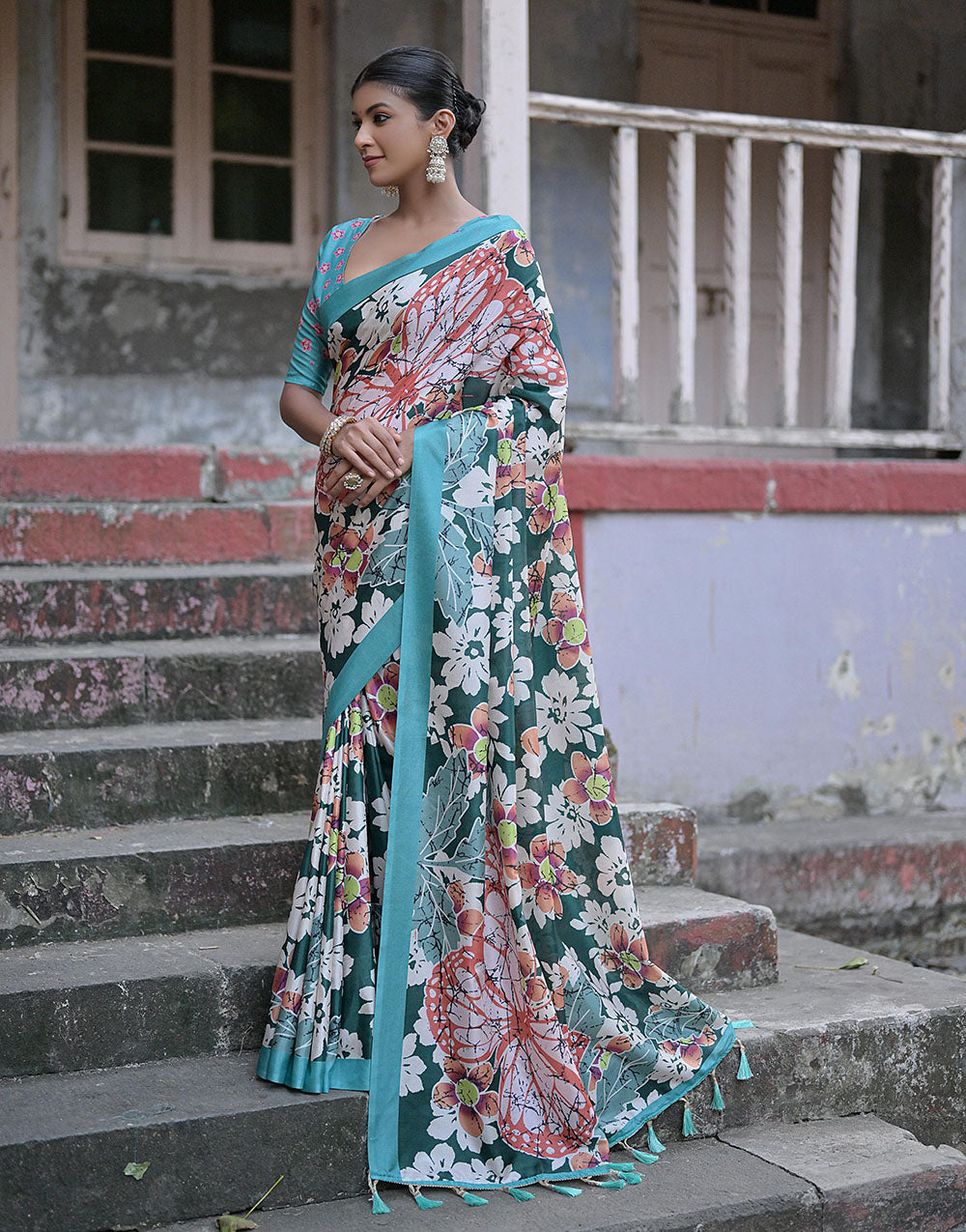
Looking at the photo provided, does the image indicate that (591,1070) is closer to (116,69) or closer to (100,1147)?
(100,1147)

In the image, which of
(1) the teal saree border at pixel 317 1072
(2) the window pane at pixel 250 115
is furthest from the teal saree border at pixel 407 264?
(2) the window pane at pixel 250 115

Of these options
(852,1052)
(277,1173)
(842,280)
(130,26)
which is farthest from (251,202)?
(277,1173)

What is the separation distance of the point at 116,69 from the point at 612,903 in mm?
4824

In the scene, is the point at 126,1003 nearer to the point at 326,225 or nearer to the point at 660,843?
the point at 660,843

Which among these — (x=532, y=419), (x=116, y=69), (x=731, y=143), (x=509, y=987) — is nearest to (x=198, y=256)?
A: (x=116, y=69)

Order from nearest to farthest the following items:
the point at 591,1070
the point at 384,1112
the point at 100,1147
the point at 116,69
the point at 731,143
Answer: the point at 100,1147 → the point at 384,1112 → the point at 591,1070 → the point at 731,143 → the point at 116,69

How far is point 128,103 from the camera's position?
6086 millimetres

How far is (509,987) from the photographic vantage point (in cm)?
253

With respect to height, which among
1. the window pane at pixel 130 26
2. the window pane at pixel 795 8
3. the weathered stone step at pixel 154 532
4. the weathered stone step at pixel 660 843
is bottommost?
the weathered stone step at pixel 660 843

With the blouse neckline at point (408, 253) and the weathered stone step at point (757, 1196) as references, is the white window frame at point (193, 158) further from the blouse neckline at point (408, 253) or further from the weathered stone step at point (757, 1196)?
the weathered stone step at point (757, 1196)

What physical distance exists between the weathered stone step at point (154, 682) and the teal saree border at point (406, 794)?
1.16m

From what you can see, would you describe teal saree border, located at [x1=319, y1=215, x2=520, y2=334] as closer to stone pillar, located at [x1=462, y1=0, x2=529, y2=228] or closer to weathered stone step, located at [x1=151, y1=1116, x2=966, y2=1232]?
stone pillar, located at [x1=462, y1=0, x2=529, y2=228]

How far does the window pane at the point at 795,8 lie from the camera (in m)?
6.91

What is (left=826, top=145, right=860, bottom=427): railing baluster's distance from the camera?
4.55 metres
